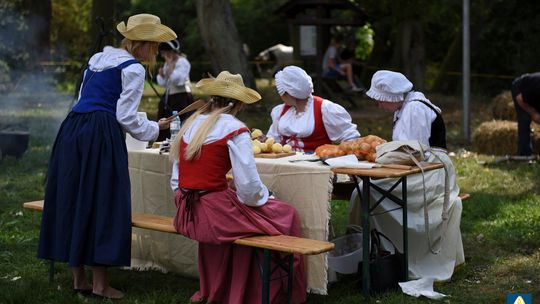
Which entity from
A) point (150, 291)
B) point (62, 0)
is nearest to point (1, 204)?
point (150, 291)

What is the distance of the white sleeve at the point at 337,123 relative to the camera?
670 cm

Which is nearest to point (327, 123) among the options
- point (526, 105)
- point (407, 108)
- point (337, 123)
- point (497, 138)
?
point (337, 123)

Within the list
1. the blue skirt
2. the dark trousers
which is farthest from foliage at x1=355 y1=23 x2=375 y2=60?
the blue skirt

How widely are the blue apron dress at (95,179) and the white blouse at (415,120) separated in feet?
5.93

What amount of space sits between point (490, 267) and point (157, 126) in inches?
100

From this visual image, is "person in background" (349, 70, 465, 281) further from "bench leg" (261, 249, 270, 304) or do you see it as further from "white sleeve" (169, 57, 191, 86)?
"white sleeve" (169, 57, 191, 86)

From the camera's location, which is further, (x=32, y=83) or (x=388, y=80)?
(x=32, y=83)

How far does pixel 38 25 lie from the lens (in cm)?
1814

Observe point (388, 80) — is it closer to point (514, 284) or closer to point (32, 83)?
point (514, 284)

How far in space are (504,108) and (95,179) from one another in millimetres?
9417

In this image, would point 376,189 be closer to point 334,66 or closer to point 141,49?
point 141,49

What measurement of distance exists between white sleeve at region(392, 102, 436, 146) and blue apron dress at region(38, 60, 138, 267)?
181cm

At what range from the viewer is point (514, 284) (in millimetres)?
6082

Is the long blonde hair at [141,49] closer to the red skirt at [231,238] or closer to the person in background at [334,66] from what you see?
the red skirt at [231,238]
